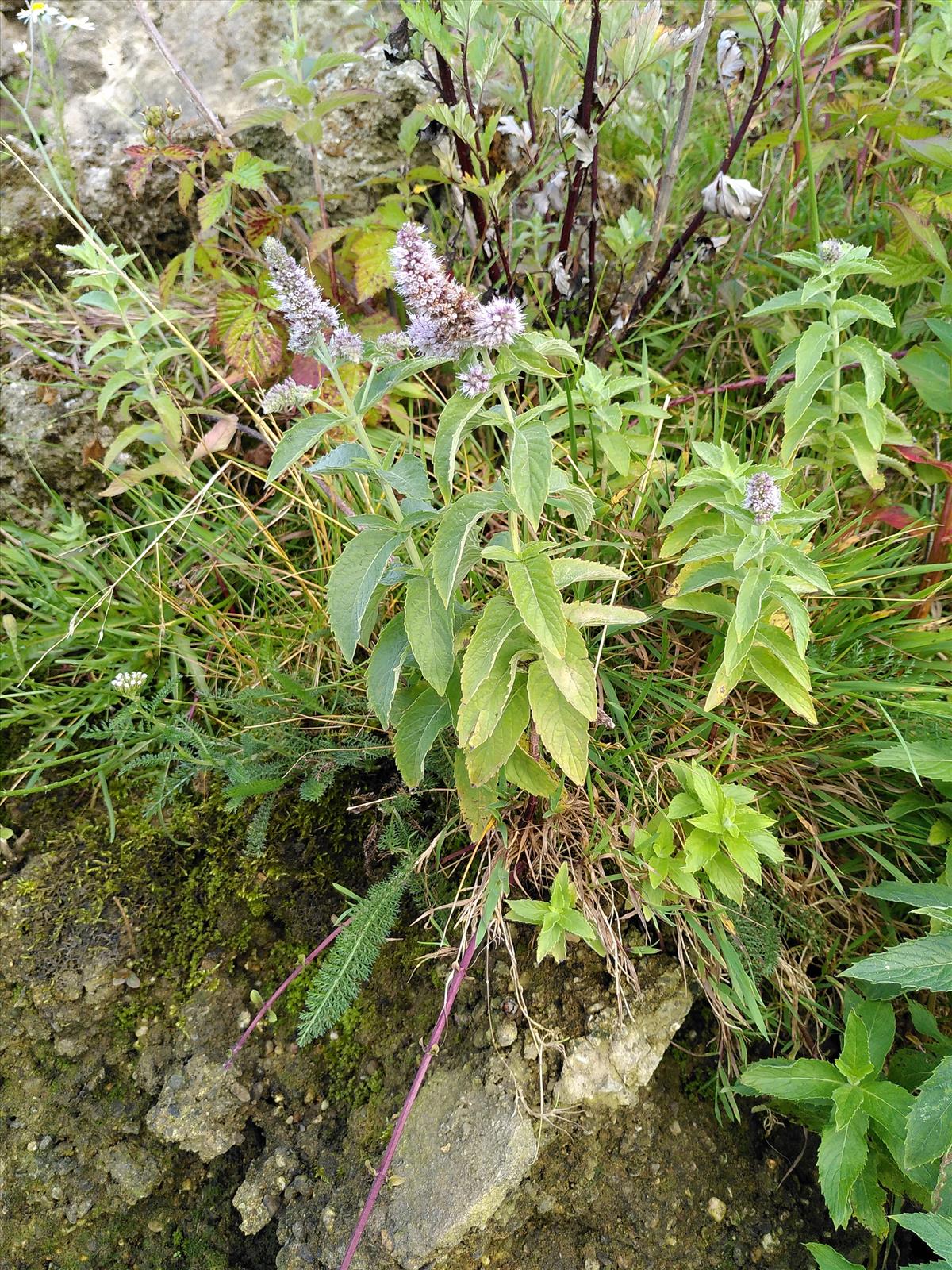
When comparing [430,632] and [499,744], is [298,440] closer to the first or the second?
[430,632]

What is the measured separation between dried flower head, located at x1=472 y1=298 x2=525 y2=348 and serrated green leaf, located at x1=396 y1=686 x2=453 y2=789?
2.30 feet

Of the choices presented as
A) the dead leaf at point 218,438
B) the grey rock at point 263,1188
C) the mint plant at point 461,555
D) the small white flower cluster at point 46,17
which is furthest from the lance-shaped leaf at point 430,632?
the small white flower cluster at point 46,17

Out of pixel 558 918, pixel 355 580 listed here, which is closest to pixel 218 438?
pixel 355 580

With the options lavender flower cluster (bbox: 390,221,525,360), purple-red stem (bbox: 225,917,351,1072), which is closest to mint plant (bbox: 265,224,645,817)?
lavender flower cluster (bbox: 390,221,525,360)

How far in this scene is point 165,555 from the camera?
2561mm

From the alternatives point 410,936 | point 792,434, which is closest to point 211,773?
point 410,936

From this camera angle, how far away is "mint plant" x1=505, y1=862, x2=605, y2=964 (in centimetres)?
164

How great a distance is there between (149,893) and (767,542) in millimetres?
1708

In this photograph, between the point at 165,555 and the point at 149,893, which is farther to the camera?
the point at 165,555

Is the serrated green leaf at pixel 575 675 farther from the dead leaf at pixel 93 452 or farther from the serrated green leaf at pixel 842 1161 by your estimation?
the dead leaf at pixel 93 452

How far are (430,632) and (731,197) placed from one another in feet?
5.01

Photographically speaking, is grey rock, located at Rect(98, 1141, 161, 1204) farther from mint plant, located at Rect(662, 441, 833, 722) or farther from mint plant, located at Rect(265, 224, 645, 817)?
mint plant, located at Rect(662, 441, 833, 722)

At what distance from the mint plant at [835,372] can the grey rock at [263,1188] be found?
1903 millimetres

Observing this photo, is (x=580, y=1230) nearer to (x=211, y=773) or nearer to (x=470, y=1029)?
(x=470, y=1029)
